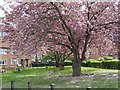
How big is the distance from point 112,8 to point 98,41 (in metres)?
3.99

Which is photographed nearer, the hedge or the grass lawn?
the grass lawn

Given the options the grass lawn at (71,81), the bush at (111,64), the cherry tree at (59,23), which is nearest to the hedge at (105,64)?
the bush at (111,64)

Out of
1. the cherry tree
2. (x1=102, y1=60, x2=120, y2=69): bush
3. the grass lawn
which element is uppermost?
the cherry tree

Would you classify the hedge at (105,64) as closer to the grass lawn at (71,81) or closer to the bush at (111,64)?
the bush at (111,64)

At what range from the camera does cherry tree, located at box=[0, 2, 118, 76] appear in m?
17.2

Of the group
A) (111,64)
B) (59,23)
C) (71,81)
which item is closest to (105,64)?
(111,64)

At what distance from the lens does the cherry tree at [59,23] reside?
56.6 feet

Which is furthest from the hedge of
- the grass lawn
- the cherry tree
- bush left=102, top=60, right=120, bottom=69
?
the grass lawn

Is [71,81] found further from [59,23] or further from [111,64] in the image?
[111,64]

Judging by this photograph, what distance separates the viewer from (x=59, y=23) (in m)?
19.1

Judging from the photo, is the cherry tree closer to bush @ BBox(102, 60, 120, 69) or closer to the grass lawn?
the grass lawn

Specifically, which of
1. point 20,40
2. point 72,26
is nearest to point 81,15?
point 72,26

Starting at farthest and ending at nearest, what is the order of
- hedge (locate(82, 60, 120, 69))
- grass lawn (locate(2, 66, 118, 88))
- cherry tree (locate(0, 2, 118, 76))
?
hedge (locate(82, 60, 120, 69)) → cherry tree (locate(0, 2, 118, 76)) → grass lawn (locate(2, 66, 118, 88))

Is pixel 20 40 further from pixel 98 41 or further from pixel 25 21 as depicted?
pixel 98 41
